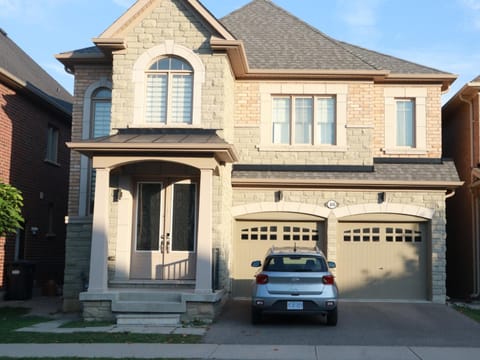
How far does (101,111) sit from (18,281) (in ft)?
17.6

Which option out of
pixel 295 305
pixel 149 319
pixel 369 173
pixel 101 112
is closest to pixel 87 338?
pixel 149 319

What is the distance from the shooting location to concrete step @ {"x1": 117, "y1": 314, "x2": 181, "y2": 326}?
1270 cm

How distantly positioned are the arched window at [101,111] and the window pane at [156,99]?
79.7 inches

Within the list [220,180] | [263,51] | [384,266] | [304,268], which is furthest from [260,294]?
[263,51]

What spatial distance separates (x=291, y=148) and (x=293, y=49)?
3.17 m

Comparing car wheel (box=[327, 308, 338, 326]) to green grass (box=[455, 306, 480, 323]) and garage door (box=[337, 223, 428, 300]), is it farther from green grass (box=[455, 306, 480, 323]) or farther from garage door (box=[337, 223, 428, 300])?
garage door (box=[337, 223, 428, 300])

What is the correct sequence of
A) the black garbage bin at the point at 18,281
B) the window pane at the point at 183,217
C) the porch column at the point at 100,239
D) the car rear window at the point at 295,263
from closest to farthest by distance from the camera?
the car rear window at the point at 295,263 < the porch column at the point at 100,239 < the window pane at the point at 183,217 < the black garbage bin at the point at 18,281

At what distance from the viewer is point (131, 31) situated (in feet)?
48.8

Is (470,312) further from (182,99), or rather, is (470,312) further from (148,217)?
(182,99)

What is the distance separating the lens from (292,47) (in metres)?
18.1

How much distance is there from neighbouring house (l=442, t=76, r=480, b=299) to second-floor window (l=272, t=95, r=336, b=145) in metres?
4.07

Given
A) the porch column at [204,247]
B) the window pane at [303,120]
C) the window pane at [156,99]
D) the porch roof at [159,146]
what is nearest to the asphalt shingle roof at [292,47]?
the window pane at [303,120]

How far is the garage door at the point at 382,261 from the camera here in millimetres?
16406

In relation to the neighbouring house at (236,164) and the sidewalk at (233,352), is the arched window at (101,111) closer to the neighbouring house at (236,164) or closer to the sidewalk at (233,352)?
the neighbouring house at (236,164)
